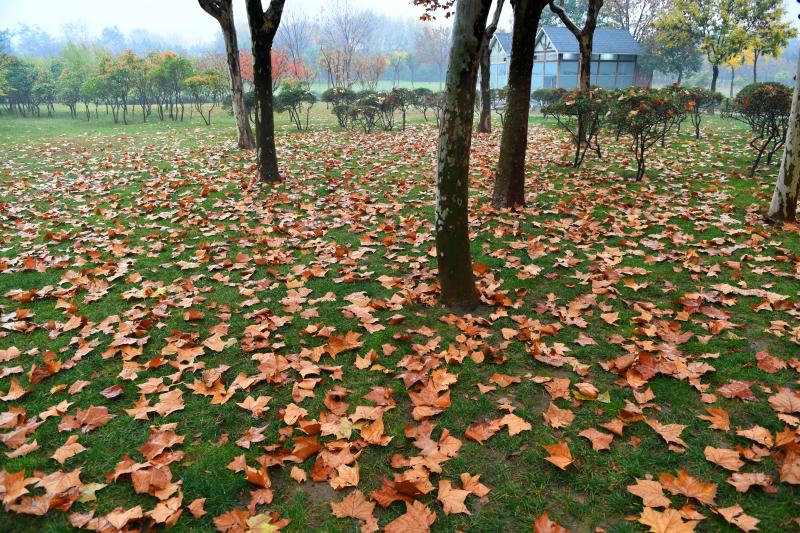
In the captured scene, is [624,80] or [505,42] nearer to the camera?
[624,80]

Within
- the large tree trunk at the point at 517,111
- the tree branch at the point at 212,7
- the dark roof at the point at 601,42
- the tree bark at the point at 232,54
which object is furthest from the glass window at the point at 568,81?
the large tree trunk at the point at 517,111

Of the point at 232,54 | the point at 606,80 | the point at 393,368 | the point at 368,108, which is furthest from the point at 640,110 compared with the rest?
the point at 606,80

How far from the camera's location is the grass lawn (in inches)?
92.2

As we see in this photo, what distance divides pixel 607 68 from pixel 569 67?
356cm

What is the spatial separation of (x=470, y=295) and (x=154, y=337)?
2.74 metres

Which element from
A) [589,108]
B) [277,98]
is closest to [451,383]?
[589,108]

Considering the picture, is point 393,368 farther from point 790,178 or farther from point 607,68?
point 607,68

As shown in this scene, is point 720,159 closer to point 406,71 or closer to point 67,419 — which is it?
point 67,419

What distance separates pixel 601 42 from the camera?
1411 inches

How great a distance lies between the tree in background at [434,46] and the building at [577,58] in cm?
2899

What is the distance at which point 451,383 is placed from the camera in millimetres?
3186

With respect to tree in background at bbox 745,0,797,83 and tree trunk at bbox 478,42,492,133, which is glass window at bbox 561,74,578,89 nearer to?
tree in background at bbox 745,0,797,83

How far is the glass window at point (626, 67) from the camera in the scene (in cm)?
3641

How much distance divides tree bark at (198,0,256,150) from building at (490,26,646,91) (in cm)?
2722
